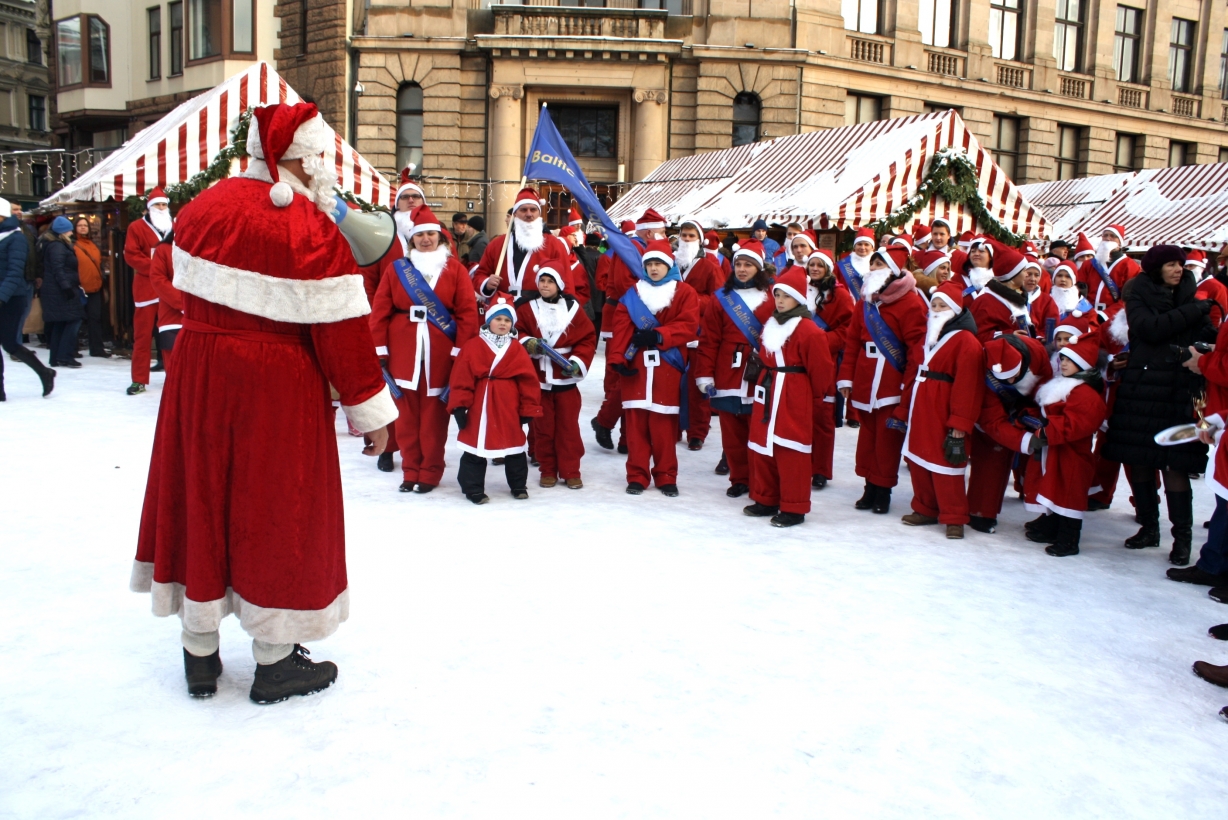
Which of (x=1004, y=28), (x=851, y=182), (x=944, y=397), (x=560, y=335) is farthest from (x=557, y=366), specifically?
(x=1004, y=28)

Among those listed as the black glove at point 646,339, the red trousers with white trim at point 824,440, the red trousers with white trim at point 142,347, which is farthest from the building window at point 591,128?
the black glove at point 646,339

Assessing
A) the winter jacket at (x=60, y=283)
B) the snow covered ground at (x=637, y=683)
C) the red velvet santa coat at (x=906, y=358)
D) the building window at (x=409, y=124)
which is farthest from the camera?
the building window at (x=409, y=124)

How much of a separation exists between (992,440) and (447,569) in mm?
3546

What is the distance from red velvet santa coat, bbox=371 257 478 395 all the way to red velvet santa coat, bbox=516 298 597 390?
1.61 feet

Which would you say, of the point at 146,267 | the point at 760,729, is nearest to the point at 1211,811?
the point at 760,729

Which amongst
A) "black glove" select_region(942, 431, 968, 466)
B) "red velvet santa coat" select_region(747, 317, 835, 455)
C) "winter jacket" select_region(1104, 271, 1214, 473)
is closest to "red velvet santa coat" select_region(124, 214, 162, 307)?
"red velvet santa coat" select_region(747, 317, 835, 455)

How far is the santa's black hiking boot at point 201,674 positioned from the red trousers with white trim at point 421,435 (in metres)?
3.34

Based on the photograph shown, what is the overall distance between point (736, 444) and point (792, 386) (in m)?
1.06

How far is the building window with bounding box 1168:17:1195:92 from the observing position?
30938 millimetres

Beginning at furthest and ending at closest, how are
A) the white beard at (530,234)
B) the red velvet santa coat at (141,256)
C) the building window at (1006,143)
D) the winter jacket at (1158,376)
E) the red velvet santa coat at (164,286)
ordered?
the building window at (1006,143) → the red velvet santa coat at (141,256) → the red velvet santa coat at (164,286) → the white beard at (530,234) → the winter jacket at (1158,376)

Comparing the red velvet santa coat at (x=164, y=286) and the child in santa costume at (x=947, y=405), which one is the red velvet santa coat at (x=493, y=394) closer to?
the child in santa costume at (x=947, y=405)

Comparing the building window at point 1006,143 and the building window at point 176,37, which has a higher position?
the building window at point 176,37

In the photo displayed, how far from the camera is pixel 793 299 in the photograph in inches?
248

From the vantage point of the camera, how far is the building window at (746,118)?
80.9ft
